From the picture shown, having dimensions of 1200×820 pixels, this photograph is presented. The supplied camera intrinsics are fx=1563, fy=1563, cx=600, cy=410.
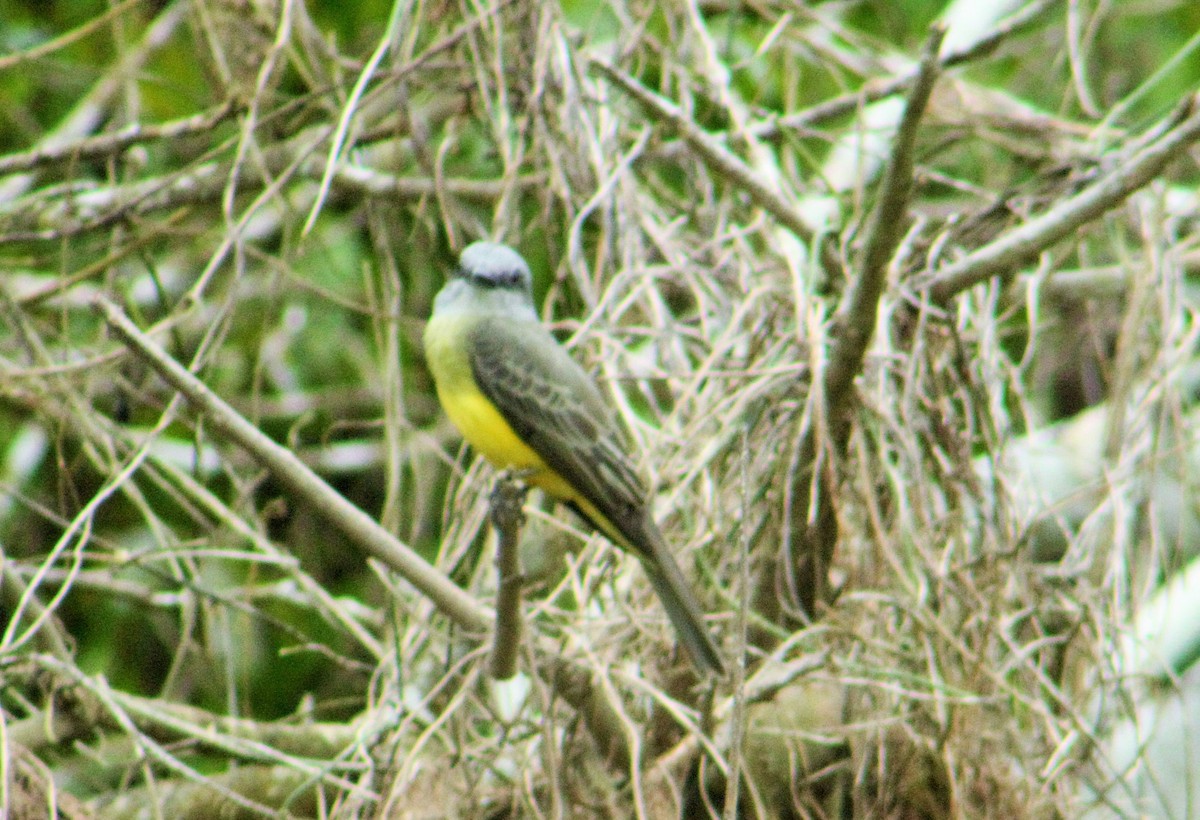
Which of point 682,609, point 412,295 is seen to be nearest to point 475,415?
point 682,609

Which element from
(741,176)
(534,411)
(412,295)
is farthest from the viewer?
(412,295)

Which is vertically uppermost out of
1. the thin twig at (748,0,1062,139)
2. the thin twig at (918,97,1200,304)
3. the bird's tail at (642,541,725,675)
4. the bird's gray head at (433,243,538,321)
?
the thin twig at (748,0,1062,139)

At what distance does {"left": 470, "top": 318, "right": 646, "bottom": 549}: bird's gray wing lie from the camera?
380 centimetres

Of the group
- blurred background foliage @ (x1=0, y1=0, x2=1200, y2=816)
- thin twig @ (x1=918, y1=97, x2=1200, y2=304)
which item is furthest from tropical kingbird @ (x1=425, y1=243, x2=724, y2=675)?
thin twig @ (x1=918, y1=97, x2=1200, y2=304)

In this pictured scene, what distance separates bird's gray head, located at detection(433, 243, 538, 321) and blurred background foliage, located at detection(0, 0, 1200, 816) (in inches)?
8.4

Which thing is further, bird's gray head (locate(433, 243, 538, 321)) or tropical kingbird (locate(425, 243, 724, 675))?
bird's gray head (locate(433, 243, 538, 321))

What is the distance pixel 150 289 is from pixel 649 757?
356cm

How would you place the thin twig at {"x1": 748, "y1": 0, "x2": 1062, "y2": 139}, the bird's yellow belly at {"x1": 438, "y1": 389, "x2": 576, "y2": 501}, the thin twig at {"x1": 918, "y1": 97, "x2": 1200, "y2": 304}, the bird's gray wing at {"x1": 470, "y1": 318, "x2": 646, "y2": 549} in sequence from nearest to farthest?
the thin twig at {"x1": 918, "y1": 97, "x2": 1200, "y2": 304}
the bird's gray wing at {"x1": 470, "y1": 318, "x2": 646, "y2": 549}
the bird's yellow belly at {"x1": 438, "y1": 389, "x2": 576, "y2": 501}
the thin twig at {"x1": 748, "y1": 0, "x2": 1062, "y2": 139}

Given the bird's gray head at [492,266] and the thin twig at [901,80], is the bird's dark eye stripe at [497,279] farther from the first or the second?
the thin twig at [901,80]

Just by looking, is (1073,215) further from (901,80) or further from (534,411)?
(901,80)

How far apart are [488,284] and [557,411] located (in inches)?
17.5

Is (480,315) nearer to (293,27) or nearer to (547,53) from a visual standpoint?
(547,53)

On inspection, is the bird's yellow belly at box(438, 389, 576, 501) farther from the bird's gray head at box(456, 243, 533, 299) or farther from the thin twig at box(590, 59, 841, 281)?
the thin twig at box(590, 59, 841, 281)

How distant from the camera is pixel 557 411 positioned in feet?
13.2
